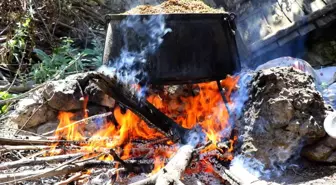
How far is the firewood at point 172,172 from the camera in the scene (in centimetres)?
182

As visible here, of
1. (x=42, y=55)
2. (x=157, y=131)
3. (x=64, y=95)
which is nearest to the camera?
(x=157, y=131)

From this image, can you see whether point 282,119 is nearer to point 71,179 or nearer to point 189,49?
point 189,49

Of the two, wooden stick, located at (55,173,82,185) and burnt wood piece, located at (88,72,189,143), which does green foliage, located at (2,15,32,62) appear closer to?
burnt wood piece, located at (88,72,189,143)

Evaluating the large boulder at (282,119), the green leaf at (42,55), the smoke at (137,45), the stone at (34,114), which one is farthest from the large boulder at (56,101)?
the green leaf at (42,55)

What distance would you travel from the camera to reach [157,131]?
3.00 metres

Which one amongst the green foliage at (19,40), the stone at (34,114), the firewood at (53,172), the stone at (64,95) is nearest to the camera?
the firewood at (53,172)

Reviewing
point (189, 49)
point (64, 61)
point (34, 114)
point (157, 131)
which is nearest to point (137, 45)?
point (189, 49)

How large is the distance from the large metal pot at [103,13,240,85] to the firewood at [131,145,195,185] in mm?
741

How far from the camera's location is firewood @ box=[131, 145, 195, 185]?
182 cm

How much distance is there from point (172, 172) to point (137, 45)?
1221 millimetres

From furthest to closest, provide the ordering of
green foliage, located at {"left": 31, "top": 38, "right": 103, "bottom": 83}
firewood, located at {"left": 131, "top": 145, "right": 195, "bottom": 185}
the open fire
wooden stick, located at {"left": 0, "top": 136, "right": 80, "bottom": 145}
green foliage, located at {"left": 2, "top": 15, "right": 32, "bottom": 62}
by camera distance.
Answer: green foliage, located at {"left": 2, "top": 15, "right": 32, "bottom": 62}, green foliage, located at {"left": 31, "top": 38, "right": 103, "bottom": 83}, the open fire, wooden stick, located at {"left": 0, "top": 136, "right": 80, "bottom": 145}, firewood, located at {"left": 131, "top": 145, "right": 195, "bottom": 185}

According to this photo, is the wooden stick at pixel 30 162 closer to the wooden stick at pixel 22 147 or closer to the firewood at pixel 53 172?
the firewood at pixel 53 172

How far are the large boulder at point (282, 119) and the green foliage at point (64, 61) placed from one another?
7.99 feet

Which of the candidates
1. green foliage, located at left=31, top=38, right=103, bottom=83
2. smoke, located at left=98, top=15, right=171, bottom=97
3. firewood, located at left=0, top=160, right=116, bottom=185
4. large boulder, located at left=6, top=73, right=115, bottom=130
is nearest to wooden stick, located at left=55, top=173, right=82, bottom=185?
firewood, located at left=0, top=160, right=116, bottom=185
